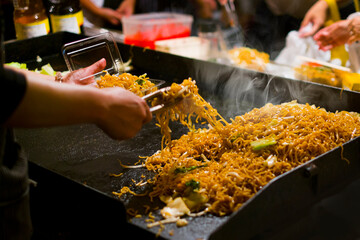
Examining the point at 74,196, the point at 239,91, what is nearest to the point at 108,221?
the point at 74,196

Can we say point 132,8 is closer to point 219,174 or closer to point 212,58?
point 212,58

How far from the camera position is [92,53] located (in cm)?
323

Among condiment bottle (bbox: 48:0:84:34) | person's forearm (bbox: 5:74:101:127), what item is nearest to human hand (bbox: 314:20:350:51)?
condiment bottle (bbox: 48:0:84:34)

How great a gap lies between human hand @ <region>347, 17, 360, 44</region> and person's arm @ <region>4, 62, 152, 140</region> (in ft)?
8.98

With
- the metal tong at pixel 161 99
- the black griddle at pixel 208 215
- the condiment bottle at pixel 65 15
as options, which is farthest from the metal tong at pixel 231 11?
the metal tong at pixel 161 99

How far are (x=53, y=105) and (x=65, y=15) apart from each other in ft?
11.4

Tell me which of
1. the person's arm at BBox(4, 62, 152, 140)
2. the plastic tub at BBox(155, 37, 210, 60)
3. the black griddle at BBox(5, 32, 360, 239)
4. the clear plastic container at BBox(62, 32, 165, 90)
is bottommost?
the black griddle at BBox(5, 32, 360, 239)

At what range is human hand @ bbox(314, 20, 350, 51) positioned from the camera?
3996mm

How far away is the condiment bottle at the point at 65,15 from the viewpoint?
184 inches

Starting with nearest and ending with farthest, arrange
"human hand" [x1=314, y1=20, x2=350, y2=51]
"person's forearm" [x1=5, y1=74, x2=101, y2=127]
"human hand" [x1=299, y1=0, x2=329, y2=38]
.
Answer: "person's forearm" [x1=5, y1=74, x2=101, y2=127]
"human hand" [x1=314, y1=20, x2=350, y2=51]
"human hand" [x1=299, y1=0, x2=329, y2=38]

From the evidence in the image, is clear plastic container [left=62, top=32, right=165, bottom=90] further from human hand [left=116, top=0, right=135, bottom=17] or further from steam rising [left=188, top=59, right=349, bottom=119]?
human hand [left=116, top=0, right=135, bottom=17]

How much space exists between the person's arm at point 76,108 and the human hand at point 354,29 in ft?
8.98

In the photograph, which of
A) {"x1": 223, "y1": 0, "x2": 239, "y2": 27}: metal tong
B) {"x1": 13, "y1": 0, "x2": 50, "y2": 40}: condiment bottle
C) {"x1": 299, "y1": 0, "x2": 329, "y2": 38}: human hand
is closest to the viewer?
{"x1": 13, "y1": 0, "x2": 50, "y2": 40}: condiment bottle

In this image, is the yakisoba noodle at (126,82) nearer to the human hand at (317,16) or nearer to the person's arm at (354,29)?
the person's arm at (354,29)
